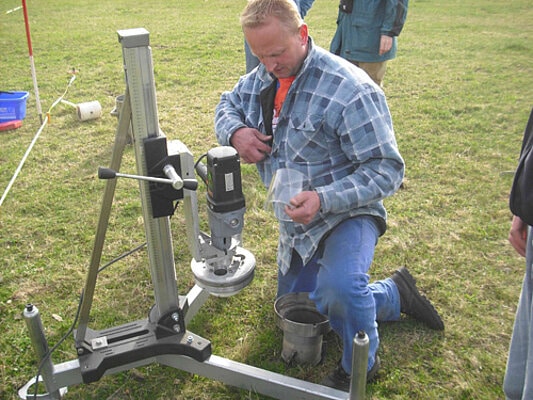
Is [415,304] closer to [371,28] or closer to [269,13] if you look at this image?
[269,13]

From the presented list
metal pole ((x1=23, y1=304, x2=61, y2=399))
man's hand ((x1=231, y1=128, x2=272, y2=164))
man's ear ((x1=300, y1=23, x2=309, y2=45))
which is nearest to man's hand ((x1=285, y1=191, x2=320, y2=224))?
man's hand ((x1=231, y1=128, x2=272, y2=164))

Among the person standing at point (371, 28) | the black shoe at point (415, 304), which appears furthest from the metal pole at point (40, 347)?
the person standing at point (371, 28)

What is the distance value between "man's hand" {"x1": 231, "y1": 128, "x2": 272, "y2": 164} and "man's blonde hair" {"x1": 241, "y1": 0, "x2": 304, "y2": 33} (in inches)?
22.1

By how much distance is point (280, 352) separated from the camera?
9.86 ft

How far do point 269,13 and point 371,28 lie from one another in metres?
2.44

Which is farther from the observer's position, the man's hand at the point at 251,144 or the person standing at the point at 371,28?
the person standing at the point at 371,28

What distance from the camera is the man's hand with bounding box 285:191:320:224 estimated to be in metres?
2.40

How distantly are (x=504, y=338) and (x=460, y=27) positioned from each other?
32.6 ft

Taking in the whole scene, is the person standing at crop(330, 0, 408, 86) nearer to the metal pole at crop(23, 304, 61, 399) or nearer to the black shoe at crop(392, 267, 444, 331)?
the black shoe at crop(392, 267, 444, 331)

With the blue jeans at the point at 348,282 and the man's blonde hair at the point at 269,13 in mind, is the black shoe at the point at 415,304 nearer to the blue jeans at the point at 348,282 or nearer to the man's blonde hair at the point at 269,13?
the blue jeans at the point at 348,282

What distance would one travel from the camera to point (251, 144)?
2.75 meters

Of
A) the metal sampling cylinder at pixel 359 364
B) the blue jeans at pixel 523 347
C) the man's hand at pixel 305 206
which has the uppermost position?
the man's hand at pixel 305 206

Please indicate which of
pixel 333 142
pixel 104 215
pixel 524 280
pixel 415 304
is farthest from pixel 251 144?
pixel 524 280

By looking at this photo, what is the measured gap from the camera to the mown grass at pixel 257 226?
9.48ft
